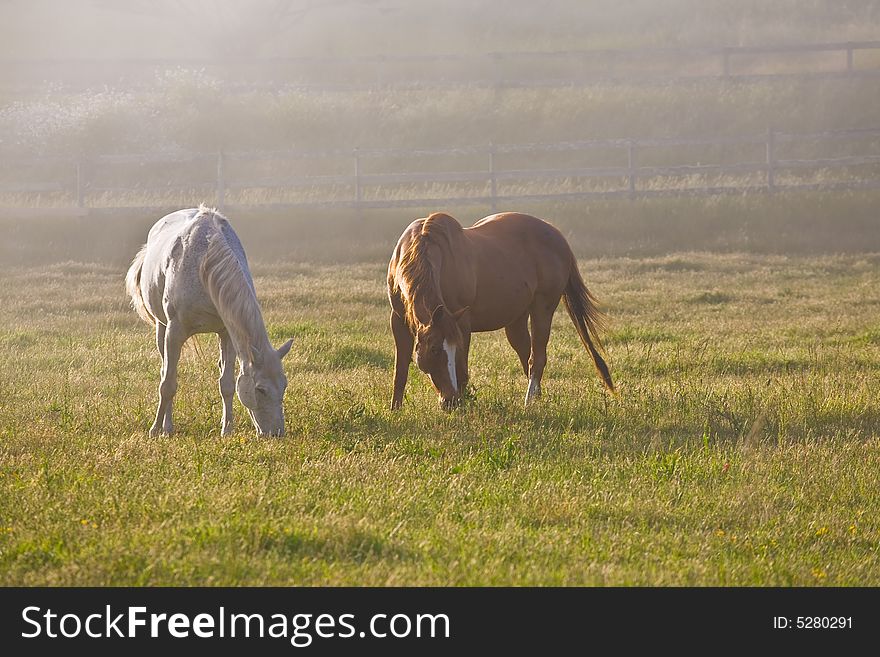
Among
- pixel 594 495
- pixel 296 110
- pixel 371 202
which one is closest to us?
pixel 594 495

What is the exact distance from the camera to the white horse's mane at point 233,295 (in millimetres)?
6992

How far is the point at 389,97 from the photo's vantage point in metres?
30.1

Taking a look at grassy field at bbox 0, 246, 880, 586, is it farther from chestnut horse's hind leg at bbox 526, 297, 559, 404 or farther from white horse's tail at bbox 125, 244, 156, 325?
white horse's tail at bbox 125, 244, 156, 325

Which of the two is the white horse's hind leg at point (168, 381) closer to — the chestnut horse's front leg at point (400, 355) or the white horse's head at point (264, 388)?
the white horse's head at point (264, 388)

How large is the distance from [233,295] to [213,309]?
38 centimetres

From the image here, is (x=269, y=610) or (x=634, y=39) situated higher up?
(x=634, y=39)

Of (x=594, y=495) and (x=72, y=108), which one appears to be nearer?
(x=594, y=495)

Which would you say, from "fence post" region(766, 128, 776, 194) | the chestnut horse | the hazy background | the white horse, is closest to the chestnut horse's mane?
the chestnut horse

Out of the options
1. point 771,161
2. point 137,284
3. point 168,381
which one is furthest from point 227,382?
point 771,161

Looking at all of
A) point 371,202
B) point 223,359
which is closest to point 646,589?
point 223,359

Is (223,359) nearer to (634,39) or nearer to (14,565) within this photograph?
(14,565)

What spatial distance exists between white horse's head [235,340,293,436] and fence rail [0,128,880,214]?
617 inches

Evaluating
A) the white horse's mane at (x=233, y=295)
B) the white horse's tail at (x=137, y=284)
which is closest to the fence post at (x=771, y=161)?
the white horse's tail at (x=137, y=284)

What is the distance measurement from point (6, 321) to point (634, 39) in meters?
28.0
